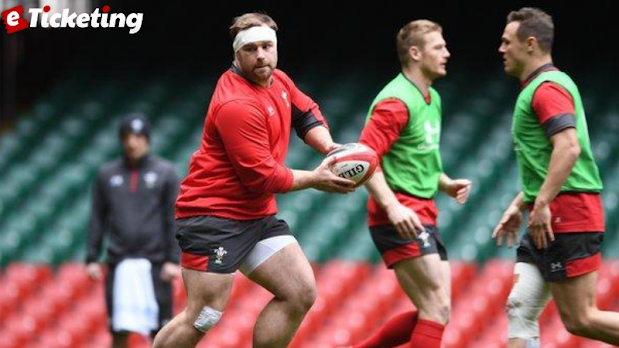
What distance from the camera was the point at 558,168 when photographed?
659 cm

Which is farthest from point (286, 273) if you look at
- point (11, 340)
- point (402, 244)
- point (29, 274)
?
point (29, 274)

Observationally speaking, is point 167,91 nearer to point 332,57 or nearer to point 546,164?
point 332,57

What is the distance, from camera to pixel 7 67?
57.9ft

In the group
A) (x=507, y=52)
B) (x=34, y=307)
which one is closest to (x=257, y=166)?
(x=507, y=52)

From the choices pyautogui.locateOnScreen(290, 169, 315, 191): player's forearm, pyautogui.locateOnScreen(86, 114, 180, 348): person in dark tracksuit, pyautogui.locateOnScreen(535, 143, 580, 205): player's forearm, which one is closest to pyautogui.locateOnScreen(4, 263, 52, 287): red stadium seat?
pyautogui.locateOnScreen(86, 114, 180, 348): person in dark tracksuit

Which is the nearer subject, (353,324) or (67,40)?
(353,324)

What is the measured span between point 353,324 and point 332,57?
20.4ft

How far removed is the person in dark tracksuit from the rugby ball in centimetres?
298

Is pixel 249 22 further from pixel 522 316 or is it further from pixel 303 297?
pixel 522 316

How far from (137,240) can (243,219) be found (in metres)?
2.75

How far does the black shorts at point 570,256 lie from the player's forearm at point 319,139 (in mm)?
1191

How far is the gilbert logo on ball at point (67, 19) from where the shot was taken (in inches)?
634

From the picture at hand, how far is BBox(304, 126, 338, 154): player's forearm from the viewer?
7.01 m

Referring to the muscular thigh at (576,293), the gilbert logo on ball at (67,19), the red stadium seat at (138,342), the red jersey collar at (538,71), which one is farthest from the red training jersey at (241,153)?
the gilbert logo on ball at (67,19)
